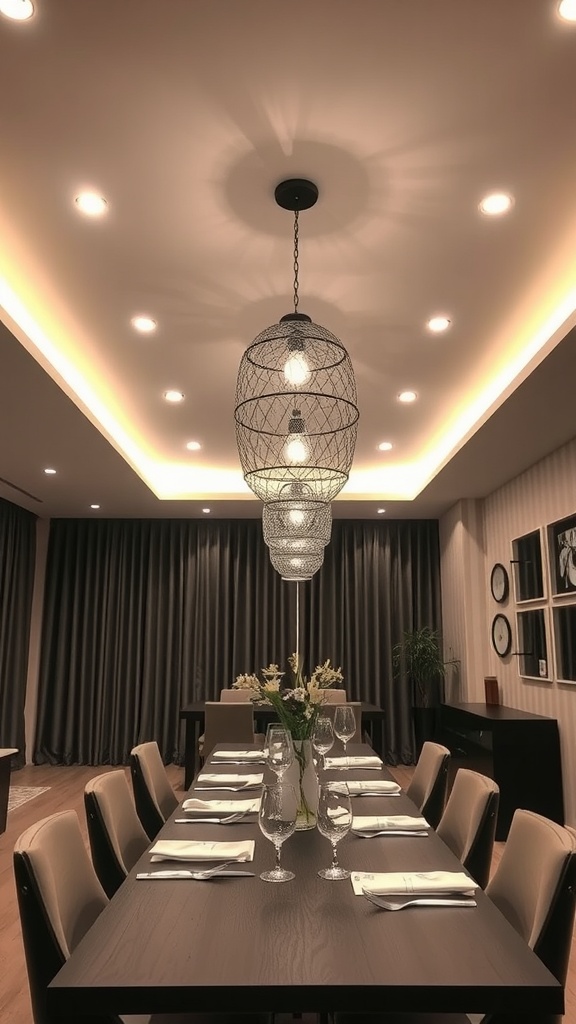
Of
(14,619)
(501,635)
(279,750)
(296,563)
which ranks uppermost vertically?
(296,563)

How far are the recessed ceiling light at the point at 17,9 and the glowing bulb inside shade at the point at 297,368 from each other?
1198 millimetres

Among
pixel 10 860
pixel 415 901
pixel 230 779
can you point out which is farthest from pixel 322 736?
pixel 10 860

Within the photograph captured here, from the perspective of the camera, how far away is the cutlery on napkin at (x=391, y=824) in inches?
82.0

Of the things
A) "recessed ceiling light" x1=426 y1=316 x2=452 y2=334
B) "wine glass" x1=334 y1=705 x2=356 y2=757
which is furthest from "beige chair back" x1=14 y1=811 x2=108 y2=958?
"recessed ceiling light" x1=426 y1=316 x2=452 y2=334

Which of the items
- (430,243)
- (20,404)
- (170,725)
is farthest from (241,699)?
(430,243)

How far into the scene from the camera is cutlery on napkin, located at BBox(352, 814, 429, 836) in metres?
2.08

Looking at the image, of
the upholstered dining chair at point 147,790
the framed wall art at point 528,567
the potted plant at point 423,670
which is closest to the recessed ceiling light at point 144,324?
the upholstered dining chair at point 147,790

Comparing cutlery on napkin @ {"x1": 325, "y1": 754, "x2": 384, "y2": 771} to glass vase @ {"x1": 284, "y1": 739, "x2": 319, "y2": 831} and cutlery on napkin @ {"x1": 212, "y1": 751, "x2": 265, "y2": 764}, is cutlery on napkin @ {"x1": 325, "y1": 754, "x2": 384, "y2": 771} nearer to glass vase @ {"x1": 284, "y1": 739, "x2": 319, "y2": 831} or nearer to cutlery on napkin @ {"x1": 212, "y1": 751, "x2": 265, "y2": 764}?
cutlery on napkin @ {"x1": 212, "y1": 751, "x2": 265, "y2": 764}

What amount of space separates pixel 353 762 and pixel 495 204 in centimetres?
244

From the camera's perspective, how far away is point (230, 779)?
9.27 ft

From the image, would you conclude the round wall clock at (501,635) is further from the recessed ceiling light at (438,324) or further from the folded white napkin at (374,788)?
the folded white napkin at (374,788)

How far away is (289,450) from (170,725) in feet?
17.7

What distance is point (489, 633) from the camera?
21.4ft

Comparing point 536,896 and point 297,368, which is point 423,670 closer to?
point 297,368
